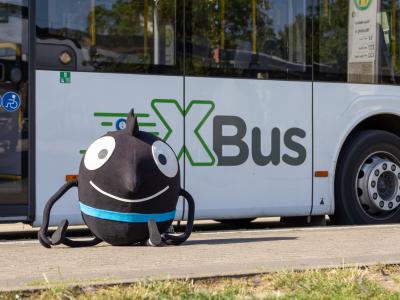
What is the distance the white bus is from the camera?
8125 millimetres

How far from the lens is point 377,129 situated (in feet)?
34.1

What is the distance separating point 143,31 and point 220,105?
110 cm

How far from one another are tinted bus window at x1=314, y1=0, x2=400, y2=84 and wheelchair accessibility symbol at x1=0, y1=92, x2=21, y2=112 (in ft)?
11.1

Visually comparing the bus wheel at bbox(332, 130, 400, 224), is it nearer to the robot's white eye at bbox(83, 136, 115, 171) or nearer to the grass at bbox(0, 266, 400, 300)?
the robot's white eye at bbox(83, 136, 115, 171)

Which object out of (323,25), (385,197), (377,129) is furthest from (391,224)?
(323,25)

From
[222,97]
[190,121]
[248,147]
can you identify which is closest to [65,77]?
[190,121]

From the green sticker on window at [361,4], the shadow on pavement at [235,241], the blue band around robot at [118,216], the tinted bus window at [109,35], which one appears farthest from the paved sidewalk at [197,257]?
the green sticker on window at [361,4]

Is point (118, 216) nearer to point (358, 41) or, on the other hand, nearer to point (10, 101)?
point (10, 101)

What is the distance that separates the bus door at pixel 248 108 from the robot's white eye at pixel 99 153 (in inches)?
83.8

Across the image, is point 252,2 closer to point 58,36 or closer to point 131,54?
point 131,54

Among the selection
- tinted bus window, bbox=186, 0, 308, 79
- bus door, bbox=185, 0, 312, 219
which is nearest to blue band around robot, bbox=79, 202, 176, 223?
bus door, bbox=185, 0, 312, 219

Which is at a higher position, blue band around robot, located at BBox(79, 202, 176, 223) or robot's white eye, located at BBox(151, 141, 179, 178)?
robot's white eye, located at BBox(151, 141, 179, 178)

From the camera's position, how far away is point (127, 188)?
257 inches

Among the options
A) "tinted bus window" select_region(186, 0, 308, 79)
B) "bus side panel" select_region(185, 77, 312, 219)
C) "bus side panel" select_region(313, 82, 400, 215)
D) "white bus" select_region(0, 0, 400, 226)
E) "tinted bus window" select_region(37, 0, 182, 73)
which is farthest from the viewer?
"bus side panel" select_region(313, 82, 400, 215)
